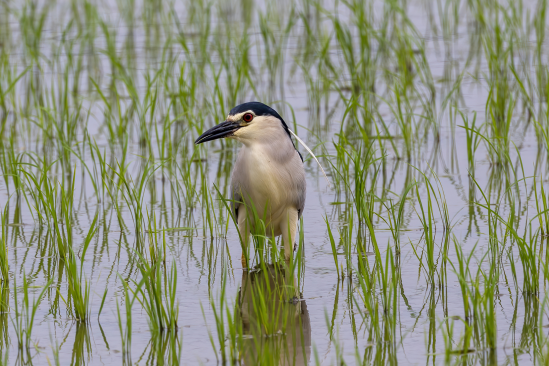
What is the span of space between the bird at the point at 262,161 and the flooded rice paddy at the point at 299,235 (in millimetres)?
244

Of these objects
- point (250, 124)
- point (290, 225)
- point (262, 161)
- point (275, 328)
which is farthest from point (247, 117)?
point (275, 328)

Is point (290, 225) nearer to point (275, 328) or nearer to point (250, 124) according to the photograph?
point (250, 124)

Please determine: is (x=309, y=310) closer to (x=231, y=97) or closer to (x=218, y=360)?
(x=218, y=360)

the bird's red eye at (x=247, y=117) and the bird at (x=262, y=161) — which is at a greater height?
the bird's red eye at (x=247, y=117)

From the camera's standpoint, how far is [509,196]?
5863 millimetres

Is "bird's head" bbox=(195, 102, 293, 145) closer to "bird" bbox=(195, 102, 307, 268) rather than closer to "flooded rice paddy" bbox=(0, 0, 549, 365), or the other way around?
"bird" bbox=(195, 102, 307, 268)

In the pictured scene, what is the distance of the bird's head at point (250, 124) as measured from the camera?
519 centimetres

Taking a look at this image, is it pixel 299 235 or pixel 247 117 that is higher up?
pixel 247 117

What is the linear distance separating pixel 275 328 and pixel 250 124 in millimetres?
1430

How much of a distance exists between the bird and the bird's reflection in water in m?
0.47

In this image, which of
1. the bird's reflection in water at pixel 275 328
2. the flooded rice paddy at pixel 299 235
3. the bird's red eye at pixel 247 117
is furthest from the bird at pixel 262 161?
the bird's reflection in water at pixel 275 328

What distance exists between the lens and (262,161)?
17.1 feet

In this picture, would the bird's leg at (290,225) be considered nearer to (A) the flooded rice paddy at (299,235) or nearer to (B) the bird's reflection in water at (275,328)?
(A) the flooded rice paddy at (299,235)

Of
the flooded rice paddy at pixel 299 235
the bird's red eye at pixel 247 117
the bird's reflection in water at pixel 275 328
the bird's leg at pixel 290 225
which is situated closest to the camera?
the bird's reflection in water at pixel 275 328
